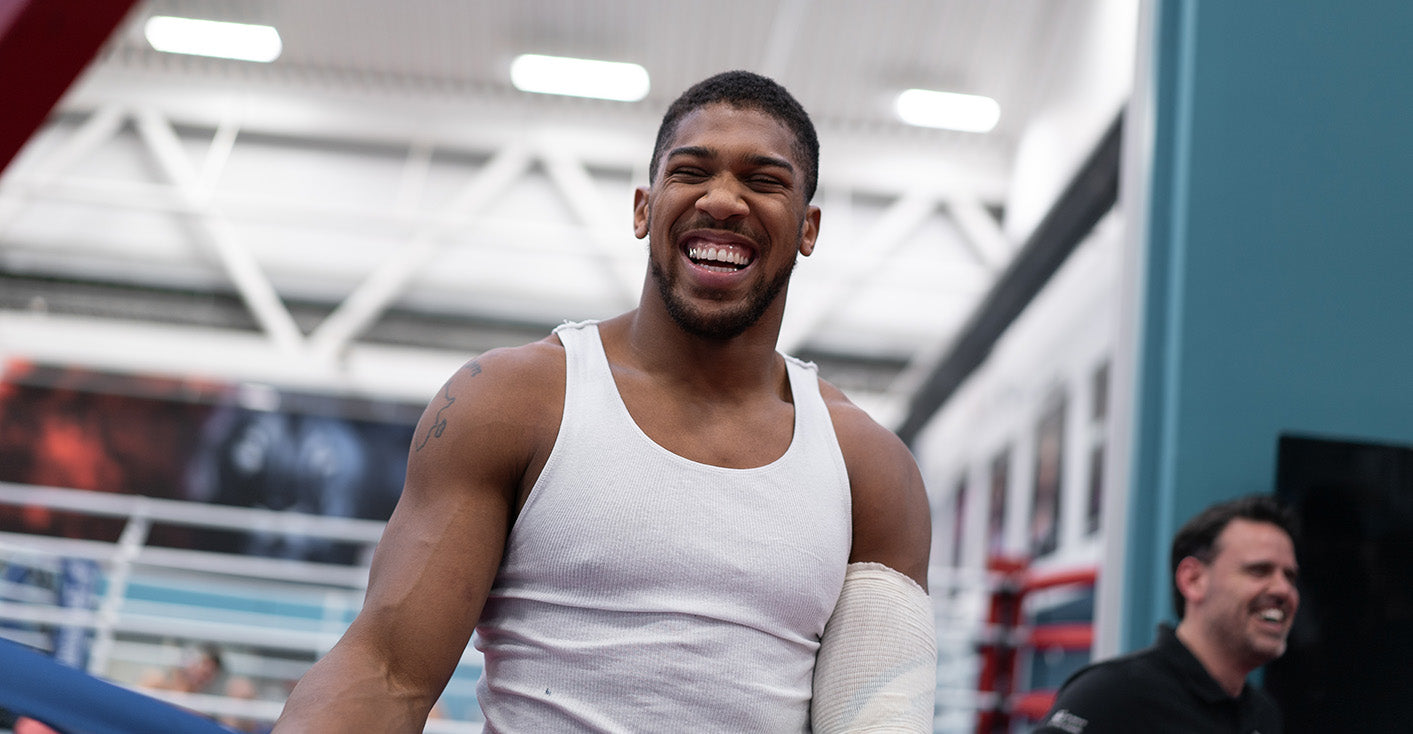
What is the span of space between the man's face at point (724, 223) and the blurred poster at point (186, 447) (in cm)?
859

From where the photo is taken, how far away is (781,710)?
122 cm

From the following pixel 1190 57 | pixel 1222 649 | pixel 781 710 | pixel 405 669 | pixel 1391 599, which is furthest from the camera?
pixel 1190 57

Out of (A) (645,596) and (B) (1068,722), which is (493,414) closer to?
(A) (645,596)

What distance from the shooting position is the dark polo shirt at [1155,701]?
2234 mm

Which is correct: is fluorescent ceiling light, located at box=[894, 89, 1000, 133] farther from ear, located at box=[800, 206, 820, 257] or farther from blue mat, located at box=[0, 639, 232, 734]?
blue mat, located at box=[0, 639, 232, 734]

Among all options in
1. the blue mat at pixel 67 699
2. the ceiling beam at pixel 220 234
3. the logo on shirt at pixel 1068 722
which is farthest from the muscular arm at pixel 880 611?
the ceiling beam at pixel 220 234

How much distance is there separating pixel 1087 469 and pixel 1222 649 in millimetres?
5334

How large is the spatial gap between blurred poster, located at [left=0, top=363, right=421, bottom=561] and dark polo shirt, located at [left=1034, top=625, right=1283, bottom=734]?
7.82 m

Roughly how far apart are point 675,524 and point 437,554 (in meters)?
0.22

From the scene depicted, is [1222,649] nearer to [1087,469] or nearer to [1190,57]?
[1190,57]

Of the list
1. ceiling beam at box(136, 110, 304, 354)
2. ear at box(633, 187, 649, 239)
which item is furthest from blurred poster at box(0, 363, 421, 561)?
ear at box(633, 187, 649, 239)

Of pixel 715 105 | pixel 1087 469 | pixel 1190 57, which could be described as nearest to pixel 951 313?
pixel 1087 469

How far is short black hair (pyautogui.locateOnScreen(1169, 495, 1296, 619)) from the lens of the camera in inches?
92.9

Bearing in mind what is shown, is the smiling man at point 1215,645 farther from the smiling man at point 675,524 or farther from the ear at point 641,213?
the ear at point 641,213
